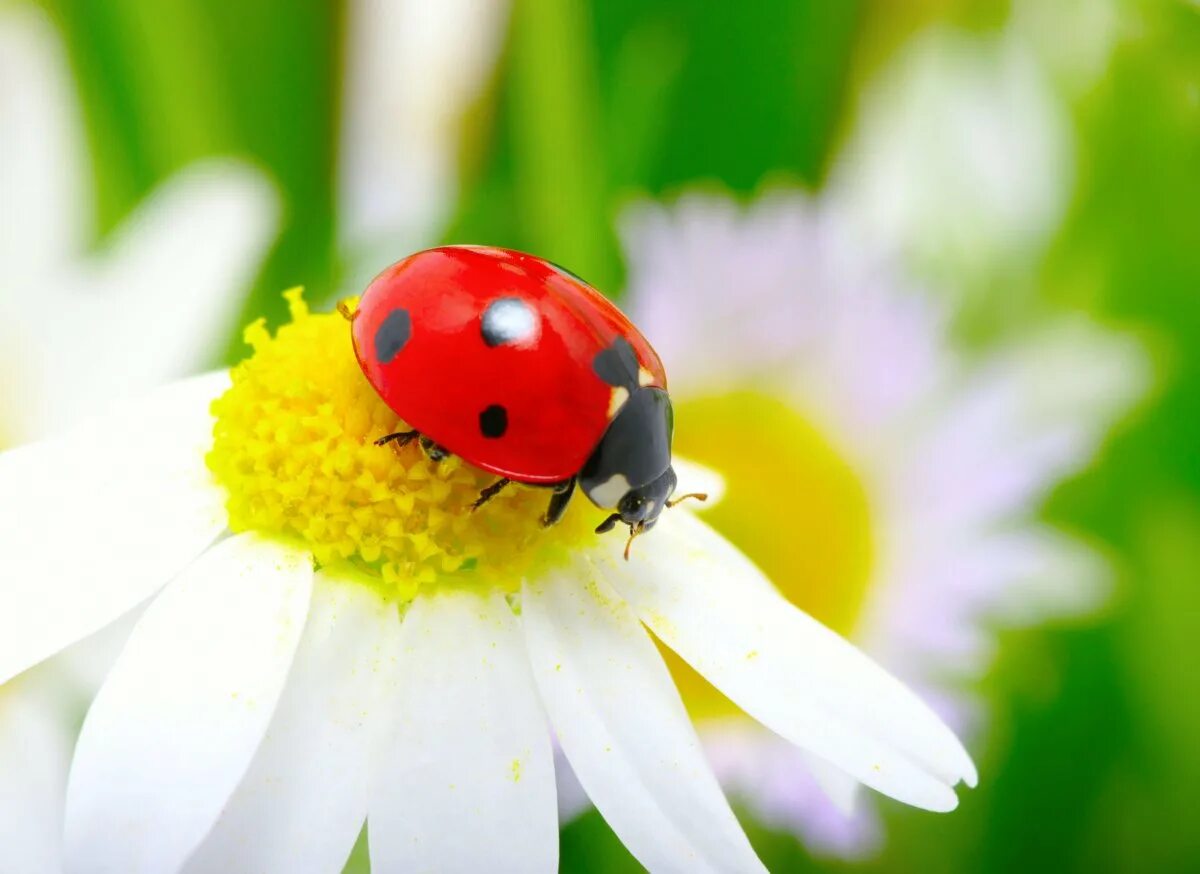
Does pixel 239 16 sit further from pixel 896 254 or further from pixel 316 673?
pixel 316 673

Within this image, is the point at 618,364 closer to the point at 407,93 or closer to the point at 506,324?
the point at 506,324

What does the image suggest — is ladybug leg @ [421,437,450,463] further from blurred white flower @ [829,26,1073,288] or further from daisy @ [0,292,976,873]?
blurred white flower @ [829,26,1073,288]

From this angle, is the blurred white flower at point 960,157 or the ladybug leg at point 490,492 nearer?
the ladybug leg at point 490,492

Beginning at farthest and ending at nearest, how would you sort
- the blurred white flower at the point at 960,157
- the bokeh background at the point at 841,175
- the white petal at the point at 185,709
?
the blurred white flower at the point at 960,157 → the bokeh background at the point at 841,175 → the white petal at the point at 185,709

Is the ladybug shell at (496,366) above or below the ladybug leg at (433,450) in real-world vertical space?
above

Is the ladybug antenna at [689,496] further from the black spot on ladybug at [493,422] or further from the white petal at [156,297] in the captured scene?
the white petal at [156,297]


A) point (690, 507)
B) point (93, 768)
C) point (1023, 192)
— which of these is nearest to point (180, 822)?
point (93, 768)

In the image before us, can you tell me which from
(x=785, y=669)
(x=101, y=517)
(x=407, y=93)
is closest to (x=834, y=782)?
(x=785, y=669)

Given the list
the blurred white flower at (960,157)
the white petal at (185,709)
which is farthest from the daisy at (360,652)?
the blurred white flower at (960,157)
